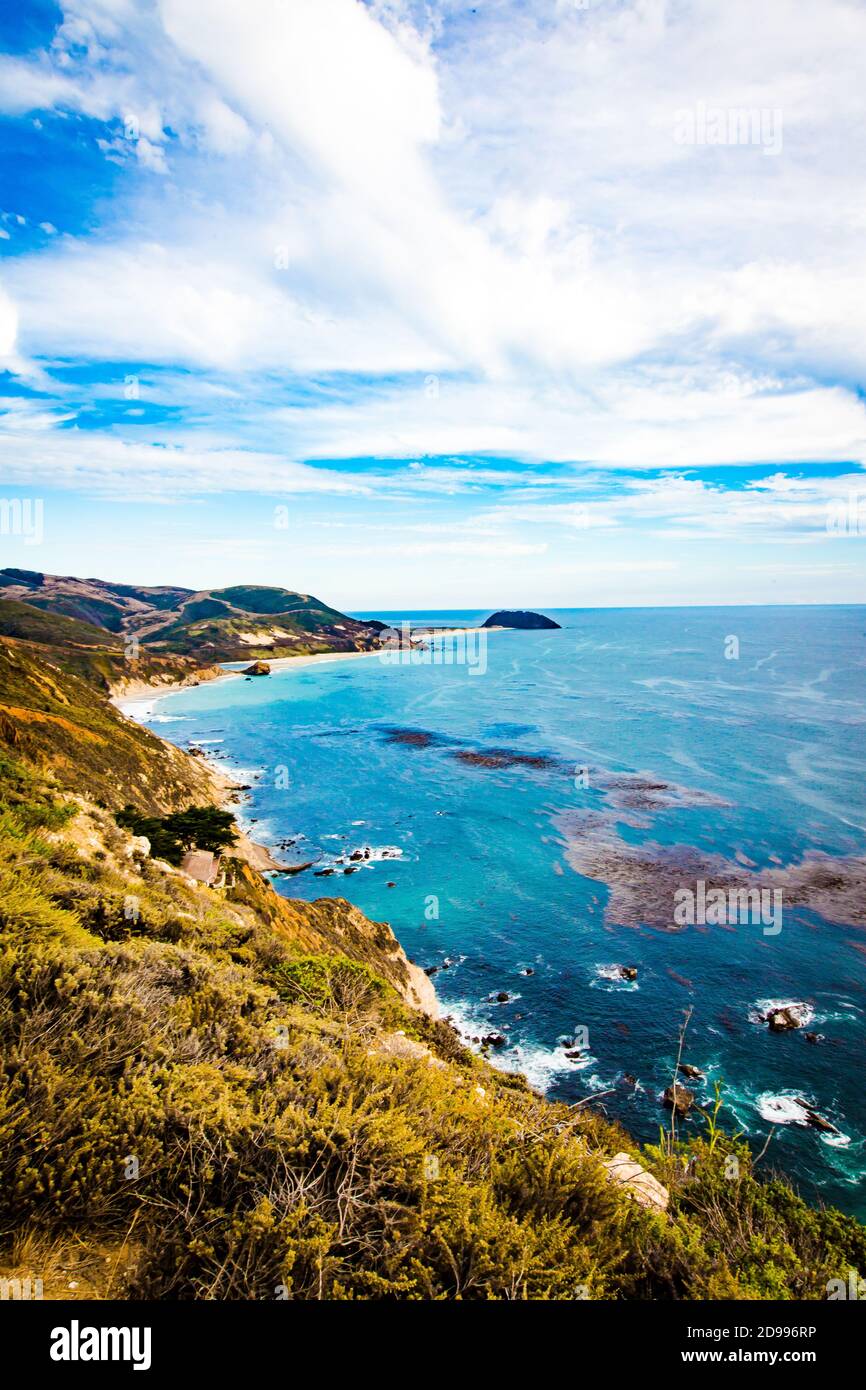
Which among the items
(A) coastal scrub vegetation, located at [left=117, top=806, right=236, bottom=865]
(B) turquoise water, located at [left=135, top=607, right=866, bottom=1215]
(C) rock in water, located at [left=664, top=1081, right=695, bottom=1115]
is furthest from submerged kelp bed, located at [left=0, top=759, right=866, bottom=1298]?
(B) turquoise water, located at [left=135, top=607, right=866, bottom=1215]

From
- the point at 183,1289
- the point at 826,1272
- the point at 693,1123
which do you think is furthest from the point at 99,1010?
the point at 693,1123

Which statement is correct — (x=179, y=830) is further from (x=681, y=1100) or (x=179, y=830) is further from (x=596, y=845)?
(x=596, y=845)

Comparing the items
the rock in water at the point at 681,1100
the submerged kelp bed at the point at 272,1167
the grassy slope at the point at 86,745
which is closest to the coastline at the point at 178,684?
the grassy slope at the point at 86,745

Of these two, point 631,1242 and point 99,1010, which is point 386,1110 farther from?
point 99,1010

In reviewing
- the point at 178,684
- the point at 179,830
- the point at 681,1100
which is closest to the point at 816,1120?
the point at 681,1100

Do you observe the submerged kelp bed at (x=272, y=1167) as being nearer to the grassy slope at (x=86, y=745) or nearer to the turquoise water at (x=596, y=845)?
the turquoise water at (x=596, y=845)
